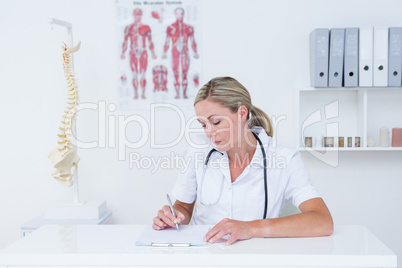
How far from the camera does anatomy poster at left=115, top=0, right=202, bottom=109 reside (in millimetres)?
2615

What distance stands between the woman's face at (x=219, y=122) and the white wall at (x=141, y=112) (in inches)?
34.6

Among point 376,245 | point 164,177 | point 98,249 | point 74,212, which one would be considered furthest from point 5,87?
point 376,245

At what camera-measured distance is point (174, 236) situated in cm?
134

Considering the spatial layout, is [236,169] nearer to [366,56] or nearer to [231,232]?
[231,232]

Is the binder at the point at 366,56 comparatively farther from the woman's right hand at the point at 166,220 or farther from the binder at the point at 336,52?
the woman's right hand at the point at 166,220

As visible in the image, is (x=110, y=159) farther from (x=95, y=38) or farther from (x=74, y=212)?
(x=95, y=38)

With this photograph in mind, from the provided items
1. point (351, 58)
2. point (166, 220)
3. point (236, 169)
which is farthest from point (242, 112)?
point (351, 58)

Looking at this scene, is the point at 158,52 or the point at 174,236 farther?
the point at 158,52

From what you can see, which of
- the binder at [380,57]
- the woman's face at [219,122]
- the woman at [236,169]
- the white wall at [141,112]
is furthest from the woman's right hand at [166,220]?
the binder at [380,57]

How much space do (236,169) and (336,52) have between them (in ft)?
3.27

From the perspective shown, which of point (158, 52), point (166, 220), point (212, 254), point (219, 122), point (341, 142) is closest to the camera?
point (212, 254)

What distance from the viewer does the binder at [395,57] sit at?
2363 millimetres

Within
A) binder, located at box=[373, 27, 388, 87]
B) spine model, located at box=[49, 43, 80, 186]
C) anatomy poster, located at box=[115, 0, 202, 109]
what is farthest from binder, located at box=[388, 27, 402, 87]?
spine model, located at box=[49, 43, 80, 186]

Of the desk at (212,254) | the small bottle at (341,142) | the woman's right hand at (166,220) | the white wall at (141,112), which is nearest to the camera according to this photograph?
the desk at (212,254)
